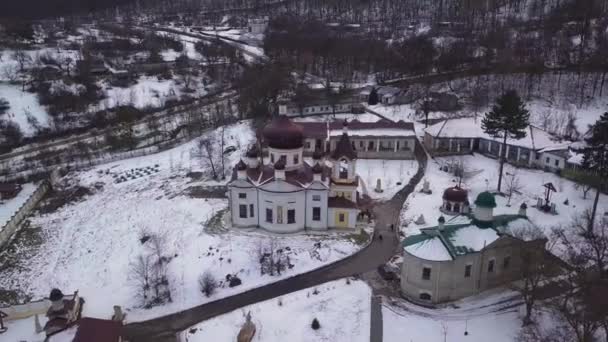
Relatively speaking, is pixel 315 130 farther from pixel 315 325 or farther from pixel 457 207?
pixel 315 325

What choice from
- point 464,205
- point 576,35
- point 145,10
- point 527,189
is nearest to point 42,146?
point 464,205

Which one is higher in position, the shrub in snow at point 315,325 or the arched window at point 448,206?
the arched window at point 448,206

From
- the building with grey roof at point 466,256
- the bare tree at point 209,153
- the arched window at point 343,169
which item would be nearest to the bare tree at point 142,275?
the bare tree at point 209,153

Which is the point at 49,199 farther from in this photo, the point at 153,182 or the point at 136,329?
the point at 136,329

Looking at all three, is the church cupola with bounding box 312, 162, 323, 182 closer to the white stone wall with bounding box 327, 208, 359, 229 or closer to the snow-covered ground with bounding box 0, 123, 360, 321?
the white stone wall with bounding box 327, 208, 359, 229

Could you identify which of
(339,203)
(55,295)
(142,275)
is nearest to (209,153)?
(339,203)

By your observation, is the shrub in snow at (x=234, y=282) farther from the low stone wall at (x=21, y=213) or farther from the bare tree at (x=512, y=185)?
the bare tree at (x=512, y=185)
